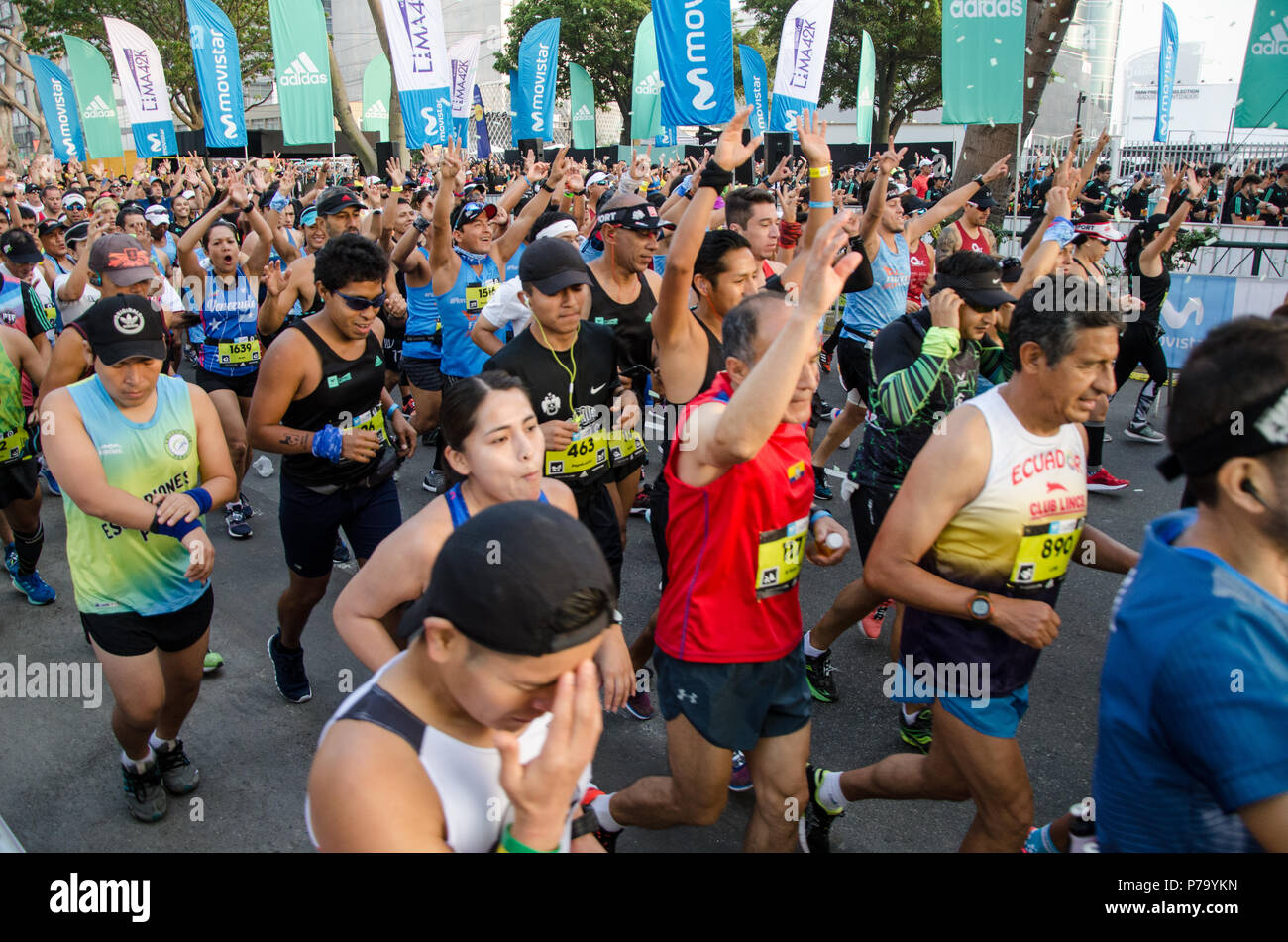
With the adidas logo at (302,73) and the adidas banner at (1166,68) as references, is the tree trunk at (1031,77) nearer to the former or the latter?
the adidas banner at (1166,68)

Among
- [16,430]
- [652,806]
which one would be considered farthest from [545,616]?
[16,430]

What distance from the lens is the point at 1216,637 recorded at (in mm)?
1482

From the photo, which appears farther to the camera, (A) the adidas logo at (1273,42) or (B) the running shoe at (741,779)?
(A) the adidas logo at (1273,42)

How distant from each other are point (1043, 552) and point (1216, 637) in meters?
1.26

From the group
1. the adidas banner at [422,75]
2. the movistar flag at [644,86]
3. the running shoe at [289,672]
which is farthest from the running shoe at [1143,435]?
the movistar flag at [644,86]

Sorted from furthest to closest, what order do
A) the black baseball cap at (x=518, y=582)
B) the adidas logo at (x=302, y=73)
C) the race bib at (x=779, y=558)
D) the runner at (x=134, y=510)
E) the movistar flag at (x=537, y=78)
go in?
the movistar flag at (x=537, y=78), the adidas logo at (x=302, y=73), the runner at (x=134, y=510), the race bib at (x=779, y=558), the black baseball cap at (x=518, y=582)

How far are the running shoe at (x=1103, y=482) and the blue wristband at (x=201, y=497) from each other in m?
6.29

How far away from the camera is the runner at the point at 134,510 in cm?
336

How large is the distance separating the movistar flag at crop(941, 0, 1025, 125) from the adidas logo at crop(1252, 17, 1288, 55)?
379 cm

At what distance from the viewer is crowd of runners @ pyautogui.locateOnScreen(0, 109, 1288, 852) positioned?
147 cm

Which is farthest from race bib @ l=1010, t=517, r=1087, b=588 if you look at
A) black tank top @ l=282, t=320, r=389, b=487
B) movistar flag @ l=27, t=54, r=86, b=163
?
movistar flag @ l=27, t=54, r=86, b=163

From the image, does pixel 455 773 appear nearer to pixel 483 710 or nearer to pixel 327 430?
pixel 483 710

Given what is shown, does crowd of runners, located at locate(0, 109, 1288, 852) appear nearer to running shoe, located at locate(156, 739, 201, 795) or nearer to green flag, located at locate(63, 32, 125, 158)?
running shoe, located at locate(156, 739, 201, 795)

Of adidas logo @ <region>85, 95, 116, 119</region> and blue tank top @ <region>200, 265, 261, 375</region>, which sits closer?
blue tank top @ <region>200, 265, 261, 375</region>
